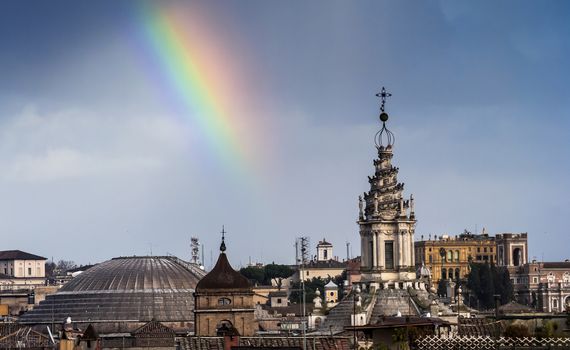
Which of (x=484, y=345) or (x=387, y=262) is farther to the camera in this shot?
(x=387, y=262)

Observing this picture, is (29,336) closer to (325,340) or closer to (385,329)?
(325,340)

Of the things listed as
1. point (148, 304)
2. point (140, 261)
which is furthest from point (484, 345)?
point (140, 261)

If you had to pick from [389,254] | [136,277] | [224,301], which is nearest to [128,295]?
[136,277]

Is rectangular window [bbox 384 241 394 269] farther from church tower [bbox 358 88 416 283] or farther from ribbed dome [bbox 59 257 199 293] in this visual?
ribbed dome [bbox 59 257 199 293]

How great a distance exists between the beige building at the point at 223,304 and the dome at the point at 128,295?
49.9 metres

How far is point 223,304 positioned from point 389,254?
43.8ft

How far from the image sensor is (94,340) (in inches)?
4847

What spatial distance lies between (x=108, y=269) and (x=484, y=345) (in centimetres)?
12605

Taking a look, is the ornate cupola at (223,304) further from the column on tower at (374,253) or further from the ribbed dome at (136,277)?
the ribbed dome at (136,277)

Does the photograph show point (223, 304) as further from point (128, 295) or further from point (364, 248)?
point (128, 295)

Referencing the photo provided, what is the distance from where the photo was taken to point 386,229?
12494cm

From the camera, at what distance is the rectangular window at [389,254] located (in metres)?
124

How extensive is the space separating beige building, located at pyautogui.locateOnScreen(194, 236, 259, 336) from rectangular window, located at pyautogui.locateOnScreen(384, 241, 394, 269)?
35.2 feet

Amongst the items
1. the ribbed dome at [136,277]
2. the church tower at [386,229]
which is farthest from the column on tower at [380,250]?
the ribbed dome at [136,277]
